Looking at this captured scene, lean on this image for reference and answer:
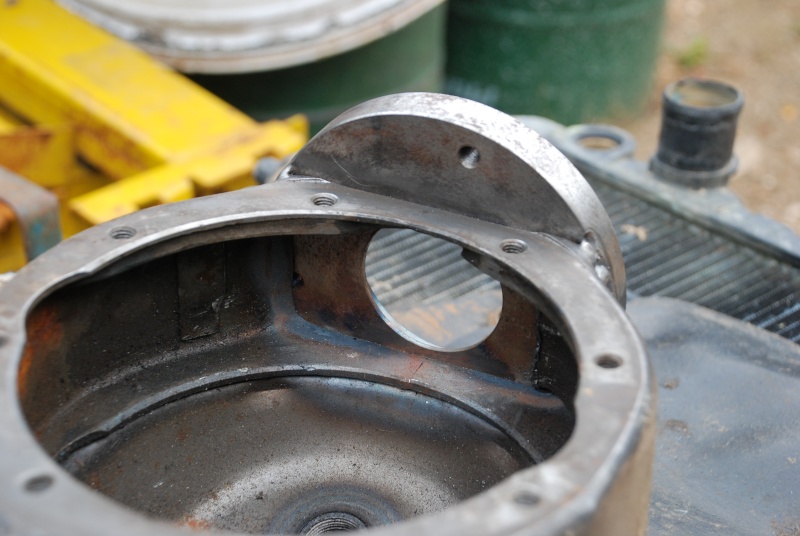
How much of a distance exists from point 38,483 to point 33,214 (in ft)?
4.07

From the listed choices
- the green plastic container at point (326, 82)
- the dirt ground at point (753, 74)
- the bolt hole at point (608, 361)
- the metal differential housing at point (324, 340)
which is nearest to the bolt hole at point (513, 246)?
the metal differential housing at point (324, 340)

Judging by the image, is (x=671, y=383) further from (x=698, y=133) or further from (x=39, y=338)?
(x=39, y=338)

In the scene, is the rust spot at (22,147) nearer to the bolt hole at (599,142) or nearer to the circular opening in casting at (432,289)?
the circular opening in casting at (432,289)

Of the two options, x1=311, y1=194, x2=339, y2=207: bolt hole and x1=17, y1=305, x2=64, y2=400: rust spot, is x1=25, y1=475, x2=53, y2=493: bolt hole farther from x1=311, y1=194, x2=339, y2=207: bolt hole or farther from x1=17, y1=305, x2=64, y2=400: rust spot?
x1=311, y1=194, x2=339, y2=207: bolt hole

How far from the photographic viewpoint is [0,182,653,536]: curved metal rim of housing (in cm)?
98

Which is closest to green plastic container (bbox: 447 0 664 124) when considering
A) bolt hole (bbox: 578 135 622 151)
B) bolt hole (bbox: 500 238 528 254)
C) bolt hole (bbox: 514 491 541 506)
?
bolt hole (bbox: 578 135 622 151)

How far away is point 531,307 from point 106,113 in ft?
5.39

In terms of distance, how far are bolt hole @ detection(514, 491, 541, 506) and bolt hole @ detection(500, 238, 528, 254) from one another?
45 cm

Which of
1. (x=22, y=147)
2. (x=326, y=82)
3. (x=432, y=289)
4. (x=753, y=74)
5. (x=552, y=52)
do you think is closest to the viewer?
(x=432, y=289)

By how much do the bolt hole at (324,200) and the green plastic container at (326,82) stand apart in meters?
2.18

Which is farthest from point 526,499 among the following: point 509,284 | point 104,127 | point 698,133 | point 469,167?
point 104,127

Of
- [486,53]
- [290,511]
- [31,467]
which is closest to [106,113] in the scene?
[290,511]

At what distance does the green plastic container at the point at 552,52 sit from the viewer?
15.9ft

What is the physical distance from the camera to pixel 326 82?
3.70 metres
